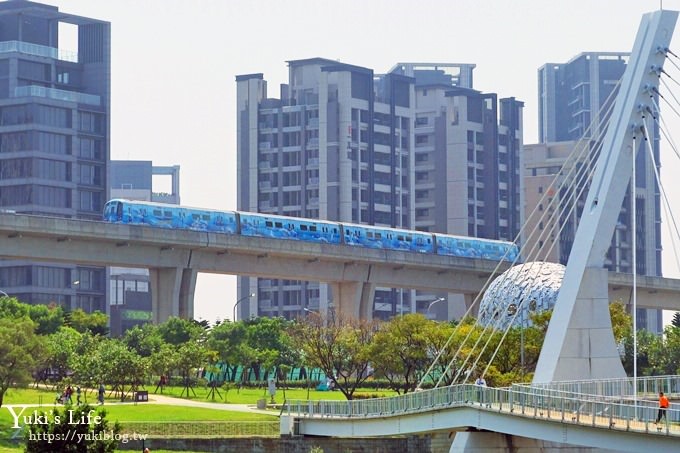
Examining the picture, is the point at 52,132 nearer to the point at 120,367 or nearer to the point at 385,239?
the point at 385,239

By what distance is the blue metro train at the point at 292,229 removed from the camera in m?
108

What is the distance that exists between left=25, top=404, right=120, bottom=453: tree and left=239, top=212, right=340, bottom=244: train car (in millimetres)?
69895

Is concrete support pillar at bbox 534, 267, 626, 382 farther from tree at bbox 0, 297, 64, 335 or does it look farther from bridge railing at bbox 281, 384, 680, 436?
tree at bbox 0, 297, 64, 335

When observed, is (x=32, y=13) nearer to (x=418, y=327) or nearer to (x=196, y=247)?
(x=196, y=247)

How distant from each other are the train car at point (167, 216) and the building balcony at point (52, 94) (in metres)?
62.8

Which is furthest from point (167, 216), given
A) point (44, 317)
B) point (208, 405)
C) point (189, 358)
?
point (208, 405)

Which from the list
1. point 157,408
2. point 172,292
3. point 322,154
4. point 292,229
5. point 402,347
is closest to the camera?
point 157,408

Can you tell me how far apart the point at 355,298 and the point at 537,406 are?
7046 cm

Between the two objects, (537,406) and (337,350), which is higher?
(337,350)

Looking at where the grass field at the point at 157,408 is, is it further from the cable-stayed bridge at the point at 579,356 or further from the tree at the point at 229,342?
the cable-stayed bridge at the point at 579,356

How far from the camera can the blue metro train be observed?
10769cm

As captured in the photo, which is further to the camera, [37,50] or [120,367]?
[37,50]

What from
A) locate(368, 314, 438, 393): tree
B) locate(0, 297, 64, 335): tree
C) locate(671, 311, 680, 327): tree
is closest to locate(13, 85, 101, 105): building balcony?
locate(0, 297, 64, 335): tree

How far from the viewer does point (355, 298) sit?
400ft
